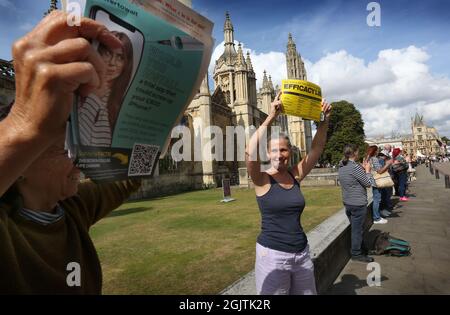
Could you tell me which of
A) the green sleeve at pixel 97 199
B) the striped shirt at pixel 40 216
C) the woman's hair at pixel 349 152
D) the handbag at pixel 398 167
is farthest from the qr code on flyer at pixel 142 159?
the handbag at pixel 398 167

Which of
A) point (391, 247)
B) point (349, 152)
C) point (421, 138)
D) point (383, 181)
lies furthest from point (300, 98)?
point (421, 138)

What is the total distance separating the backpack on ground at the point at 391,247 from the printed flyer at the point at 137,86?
598cm

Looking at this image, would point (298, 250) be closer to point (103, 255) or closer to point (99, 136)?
point (99, 136)

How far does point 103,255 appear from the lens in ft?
21.3

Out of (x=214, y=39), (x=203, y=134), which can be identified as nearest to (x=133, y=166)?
(x=214, y=39)

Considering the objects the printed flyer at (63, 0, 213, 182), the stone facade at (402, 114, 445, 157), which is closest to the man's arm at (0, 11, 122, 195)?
the printed flyer at (63, 0, 213, 182)

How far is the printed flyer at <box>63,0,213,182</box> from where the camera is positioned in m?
1.03

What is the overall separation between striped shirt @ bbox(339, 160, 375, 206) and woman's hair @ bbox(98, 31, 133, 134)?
17.9 feet

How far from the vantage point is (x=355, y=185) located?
5.74 meters

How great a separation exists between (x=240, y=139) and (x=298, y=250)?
3969 cm

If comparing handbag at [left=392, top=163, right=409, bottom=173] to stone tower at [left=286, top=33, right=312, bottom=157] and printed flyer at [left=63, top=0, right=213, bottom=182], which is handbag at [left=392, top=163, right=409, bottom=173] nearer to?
printed flyer at [left=63, top=0, right=213, bottom=182]

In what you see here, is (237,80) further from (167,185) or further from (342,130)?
(342,130)

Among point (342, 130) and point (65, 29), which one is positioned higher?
point (342, 130)

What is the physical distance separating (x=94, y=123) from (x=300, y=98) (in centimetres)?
202
